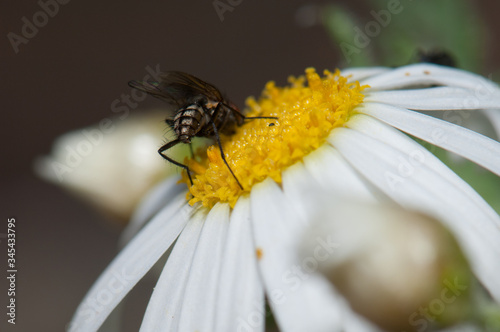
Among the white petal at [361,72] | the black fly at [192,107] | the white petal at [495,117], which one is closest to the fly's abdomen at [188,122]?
the black fly at [192,107]

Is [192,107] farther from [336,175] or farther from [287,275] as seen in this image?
[287,275]

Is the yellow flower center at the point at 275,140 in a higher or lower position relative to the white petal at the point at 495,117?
higher

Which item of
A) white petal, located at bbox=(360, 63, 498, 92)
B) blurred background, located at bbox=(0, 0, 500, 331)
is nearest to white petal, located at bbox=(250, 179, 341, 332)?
white petal, located at bbox=(360, 63, 498, 92)

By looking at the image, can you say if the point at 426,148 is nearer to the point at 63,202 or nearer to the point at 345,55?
the point at 345,55

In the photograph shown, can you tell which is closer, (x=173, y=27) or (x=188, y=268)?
(x=188, y=268)

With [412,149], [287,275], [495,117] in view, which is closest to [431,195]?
[412,149]

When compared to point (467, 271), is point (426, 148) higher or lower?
higher

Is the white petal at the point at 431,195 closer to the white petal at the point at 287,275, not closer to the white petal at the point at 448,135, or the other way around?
the white petal at the point at 448,135

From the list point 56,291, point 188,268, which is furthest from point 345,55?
point 56,291
